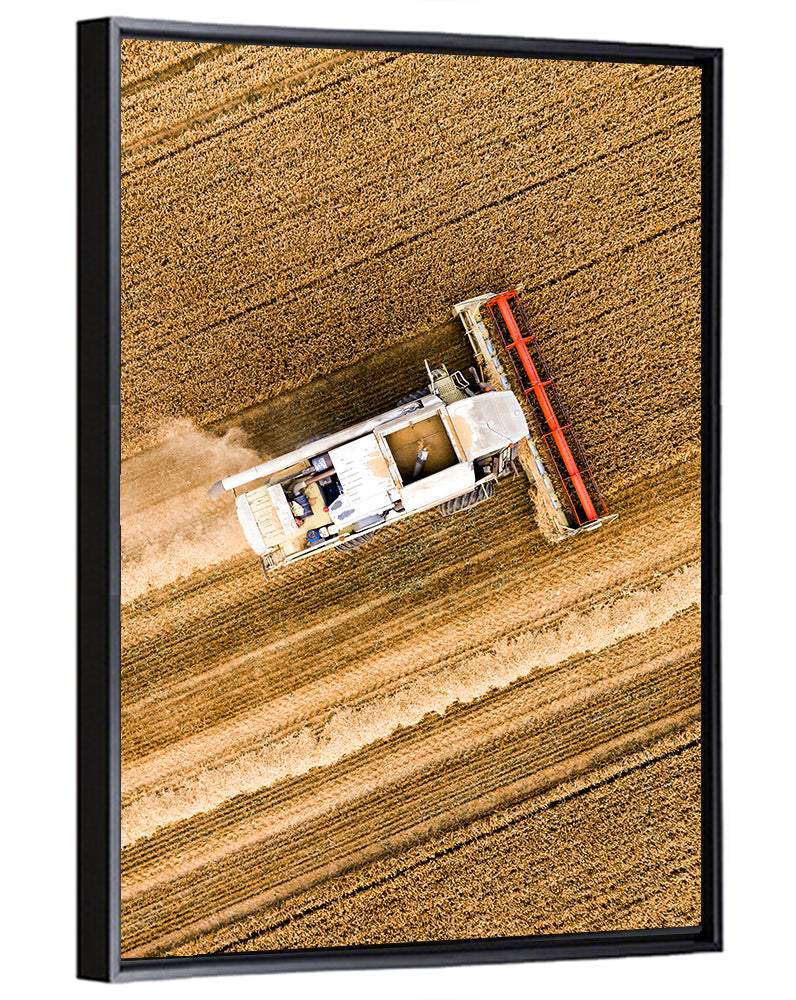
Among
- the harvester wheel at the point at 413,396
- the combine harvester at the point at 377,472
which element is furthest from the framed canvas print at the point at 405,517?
the combine harvester at the point at 377,472

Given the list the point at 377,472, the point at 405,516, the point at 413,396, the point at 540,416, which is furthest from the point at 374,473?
the point at 540,416

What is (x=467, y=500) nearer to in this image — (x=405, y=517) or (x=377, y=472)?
(x=405, y=517)

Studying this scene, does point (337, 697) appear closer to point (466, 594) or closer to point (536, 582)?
point (466, 594)

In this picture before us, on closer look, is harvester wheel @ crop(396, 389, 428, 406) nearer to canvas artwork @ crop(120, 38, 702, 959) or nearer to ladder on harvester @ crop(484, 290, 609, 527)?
canvas artwork @ crop(120, 38, 702, 959)

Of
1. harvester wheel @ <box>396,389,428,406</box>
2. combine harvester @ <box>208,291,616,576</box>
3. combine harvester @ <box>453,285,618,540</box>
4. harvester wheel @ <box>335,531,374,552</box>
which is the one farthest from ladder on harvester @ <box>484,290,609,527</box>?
harvester wheel @ <box>335,531,374,552</box>

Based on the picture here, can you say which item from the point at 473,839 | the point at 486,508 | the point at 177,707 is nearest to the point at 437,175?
the point at 486,508

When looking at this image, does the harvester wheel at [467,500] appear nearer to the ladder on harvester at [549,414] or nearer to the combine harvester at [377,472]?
the combine harvester at [377,472]
